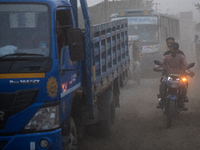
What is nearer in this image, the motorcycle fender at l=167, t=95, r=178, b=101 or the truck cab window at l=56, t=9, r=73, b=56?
the truck cab window at l=56, t=9, r=73, b=56

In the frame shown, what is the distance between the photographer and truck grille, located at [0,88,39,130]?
3.79 metres

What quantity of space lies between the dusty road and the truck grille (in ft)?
8.01

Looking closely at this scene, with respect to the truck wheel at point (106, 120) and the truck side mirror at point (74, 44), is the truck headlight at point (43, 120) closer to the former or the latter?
the truck side mirror at point (74, 44)

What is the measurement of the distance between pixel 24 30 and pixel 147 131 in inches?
141

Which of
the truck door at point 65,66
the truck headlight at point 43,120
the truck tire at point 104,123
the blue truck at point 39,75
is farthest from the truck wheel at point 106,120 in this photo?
the truck headlight at point 43,120

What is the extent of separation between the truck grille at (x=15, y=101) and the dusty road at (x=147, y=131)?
244 cm

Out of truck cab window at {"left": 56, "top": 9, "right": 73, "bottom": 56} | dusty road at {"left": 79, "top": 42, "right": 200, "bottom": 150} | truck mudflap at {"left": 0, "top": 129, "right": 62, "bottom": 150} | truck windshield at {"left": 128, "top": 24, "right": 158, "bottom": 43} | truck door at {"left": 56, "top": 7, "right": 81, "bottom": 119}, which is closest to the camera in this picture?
truck mudflap at {"left": 0, "top": 129, "right": 62, "bottom": 150}

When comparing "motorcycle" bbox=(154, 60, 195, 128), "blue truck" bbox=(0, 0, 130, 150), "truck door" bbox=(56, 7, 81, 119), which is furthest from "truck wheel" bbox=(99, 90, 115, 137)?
"truck door" bbox=(56, 7, 81, 119)

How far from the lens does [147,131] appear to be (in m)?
6.87

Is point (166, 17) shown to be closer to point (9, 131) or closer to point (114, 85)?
point (114, 85)

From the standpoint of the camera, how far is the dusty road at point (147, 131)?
5.99 m

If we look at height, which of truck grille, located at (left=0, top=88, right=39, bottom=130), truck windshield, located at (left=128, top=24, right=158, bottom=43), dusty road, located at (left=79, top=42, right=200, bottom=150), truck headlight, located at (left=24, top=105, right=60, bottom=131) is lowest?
dusty road, located at (left=79, top=42, right=200, bottom=150)

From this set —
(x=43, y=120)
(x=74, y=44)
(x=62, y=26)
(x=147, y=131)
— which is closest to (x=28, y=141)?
(x=43, y=120)

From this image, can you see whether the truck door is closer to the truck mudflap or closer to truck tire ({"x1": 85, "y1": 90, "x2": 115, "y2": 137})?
the truck mudflap
